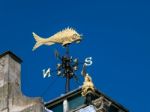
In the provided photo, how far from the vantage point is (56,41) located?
62.6m

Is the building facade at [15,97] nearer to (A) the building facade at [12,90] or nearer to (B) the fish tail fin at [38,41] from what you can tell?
(A) the building facade at [12,90]

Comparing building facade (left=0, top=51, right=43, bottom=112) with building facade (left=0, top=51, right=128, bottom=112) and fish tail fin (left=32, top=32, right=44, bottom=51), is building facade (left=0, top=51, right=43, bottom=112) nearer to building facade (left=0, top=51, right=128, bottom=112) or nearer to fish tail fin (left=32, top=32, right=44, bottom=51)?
building facade (left=0, top=51, right=128, bottom=112)

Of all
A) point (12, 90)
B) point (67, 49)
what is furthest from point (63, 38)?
point (12, 90)

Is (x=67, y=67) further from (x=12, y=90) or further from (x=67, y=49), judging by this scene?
(x=12, y=90)

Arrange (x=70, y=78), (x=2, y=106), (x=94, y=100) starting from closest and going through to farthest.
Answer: (x=2, y=106), (x=94, y=100), (x=70, y=78)

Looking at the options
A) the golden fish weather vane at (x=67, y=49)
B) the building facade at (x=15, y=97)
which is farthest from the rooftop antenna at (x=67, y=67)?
the building facade at (x=15, y=97)

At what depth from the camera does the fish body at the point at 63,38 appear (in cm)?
6262

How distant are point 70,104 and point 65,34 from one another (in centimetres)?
1043

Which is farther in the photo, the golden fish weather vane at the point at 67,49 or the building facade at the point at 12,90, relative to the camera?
the golden fish weather vane at the point at 67,49

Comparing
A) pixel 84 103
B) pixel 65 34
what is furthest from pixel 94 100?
pixel 65 34

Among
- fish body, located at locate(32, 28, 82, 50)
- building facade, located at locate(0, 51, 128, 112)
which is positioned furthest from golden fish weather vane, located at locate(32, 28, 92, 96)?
building facade, located at locate(0, 51, 128, 112)

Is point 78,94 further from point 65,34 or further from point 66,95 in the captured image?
point 65,34

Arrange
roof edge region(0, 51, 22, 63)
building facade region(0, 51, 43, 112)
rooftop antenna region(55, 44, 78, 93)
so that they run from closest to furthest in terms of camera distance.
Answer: building facade region(0, 51, 43, 112)
roof edge region(0, 51, 22, 63)
rooftop antenna region(55, 44, 78, 93)

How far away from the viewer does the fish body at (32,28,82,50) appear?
62625mm
